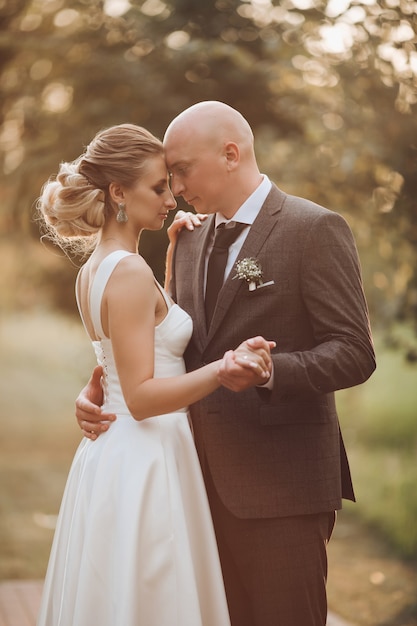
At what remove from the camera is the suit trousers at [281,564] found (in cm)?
301

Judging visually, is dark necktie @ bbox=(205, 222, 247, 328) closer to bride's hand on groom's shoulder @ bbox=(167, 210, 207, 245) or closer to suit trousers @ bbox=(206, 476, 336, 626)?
bride's hand on groom's shoulder @ bbox=(167, 210, 207, 245)

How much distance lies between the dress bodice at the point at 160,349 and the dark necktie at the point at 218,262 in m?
0.11

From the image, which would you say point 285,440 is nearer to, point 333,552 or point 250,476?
point 250,476

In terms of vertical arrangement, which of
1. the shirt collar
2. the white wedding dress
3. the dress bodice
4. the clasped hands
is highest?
the shirt collar

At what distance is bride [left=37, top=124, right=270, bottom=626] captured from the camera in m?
2.81

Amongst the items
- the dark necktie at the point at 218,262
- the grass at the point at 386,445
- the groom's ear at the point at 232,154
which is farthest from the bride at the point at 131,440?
the grass at the point at 386,445

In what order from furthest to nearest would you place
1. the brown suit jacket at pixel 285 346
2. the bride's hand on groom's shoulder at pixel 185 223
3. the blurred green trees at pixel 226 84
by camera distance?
the blurred green trees at pixel 226 84 < the bride's hand on groom's shoulder at pixel 185 223 < the brown suit jacket at pixel 285 346

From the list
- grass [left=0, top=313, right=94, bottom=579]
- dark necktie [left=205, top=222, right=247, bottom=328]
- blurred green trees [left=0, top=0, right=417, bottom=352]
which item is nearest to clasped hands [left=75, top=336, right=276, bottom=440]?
dark necktie [left=205, top=222, right=247, bottom=328]

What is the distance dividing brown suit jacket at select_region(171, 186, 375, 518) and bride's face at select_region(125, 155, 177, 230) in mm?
302

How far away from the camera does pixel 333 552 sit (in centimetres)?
789

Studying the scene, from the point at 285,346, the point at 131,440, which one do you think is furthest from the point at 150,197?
the point at 131,440

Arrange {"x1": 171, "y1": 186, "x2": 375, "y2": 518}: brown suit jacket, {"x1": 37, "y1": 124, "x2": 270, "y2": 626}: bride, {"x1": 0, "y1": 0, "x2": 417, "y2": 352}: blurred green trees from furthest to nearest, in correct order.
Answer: {"x1": 0, "y1": 0, "x2": 417, "y2": 352}: blurred green trees, {"x1": 171, "y1": 186, "x2": 375, "y2": 518}: brown suit jacket, {"x1": 37, "y1": 124, "x2": 270, "y2": 626}: bride

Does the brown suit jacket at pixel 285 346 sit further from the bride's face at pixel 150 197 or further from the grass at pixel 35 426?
the grass at pixel 35 426

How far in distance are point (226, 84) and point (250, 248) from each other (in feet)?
8.92
